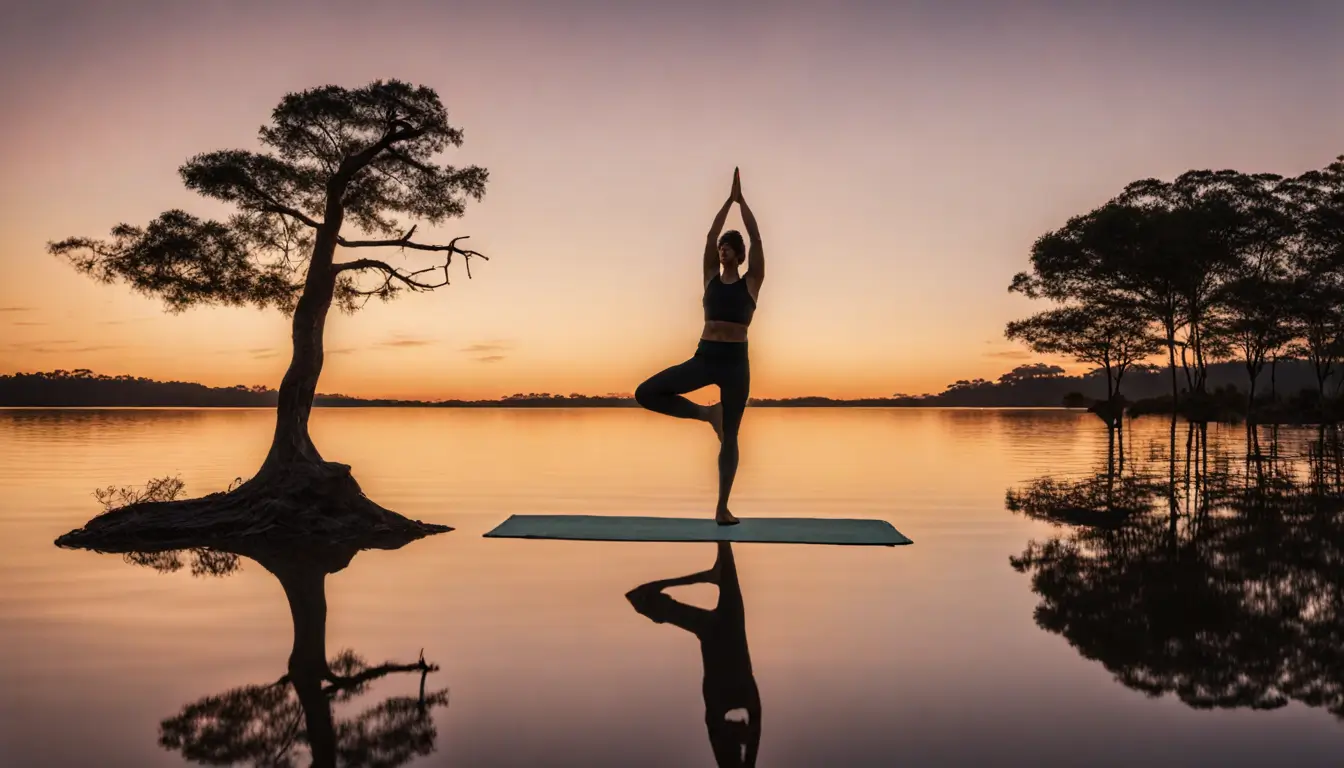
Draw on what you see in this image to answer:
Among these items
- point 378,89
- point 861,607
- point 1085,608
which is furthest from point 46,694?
point 378,89

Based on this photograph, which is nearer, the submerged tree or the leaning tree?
the submerged tree

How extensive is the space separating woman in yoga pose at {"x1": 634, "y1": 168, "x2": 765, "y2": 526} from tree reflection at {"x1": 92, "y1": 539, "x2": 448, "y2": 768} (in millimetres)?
5115

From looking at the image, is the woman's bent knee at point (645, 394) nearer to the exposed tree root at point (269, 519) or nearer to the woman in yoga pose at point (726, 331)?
the woman in yoga pose at point (726, 331)

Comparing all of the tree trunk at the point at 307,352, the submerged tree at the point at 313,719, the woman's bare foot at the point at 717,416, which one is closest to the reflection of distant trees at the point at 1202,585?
the woman's bare foot at the point at 717,416

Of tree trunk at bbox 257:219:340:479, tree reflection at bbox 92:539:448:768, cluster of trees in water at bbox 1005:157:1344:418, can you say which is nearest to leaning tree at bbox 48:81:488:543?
tree trunk at bbox 257:219:340:479

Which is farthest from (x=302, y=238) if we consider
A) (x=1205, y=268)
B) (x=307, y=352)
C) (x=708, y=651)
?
(x=1205, y=268)

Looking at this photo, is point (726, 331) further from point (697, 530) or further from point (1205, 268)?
point (1205, 268)

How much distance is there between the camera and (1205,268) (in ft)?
138

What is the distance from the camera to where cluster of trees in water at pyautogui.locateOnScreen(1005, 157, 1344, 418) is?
41.3 m

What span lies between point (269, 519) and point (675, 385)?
461 cm

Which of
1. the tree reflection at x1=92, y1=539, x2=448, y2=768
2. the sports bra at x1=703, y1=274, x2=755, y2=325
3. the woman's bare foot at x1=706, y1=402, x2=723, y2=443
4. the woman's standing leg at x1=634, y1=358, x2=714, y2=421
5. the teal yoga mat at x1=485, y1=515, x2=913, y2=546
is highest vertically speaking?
the sports bra at x1=703, y1=274, x2=755, y2=325

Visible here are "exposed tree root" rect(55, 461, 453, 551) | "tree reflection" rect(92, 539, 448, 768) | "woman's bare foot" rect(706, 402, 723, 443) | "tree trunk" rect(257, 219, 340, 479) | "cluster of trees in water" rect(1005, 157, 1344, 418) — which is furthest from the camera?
→ "cluster of trees in water" rect(1005, 157, 1344, 418)

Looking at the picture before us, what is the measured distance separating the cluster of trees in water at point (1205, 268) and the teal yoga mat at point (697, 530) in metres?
36.6

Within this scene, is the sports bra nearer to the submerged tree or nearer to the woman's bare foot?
the woman's bare foot
